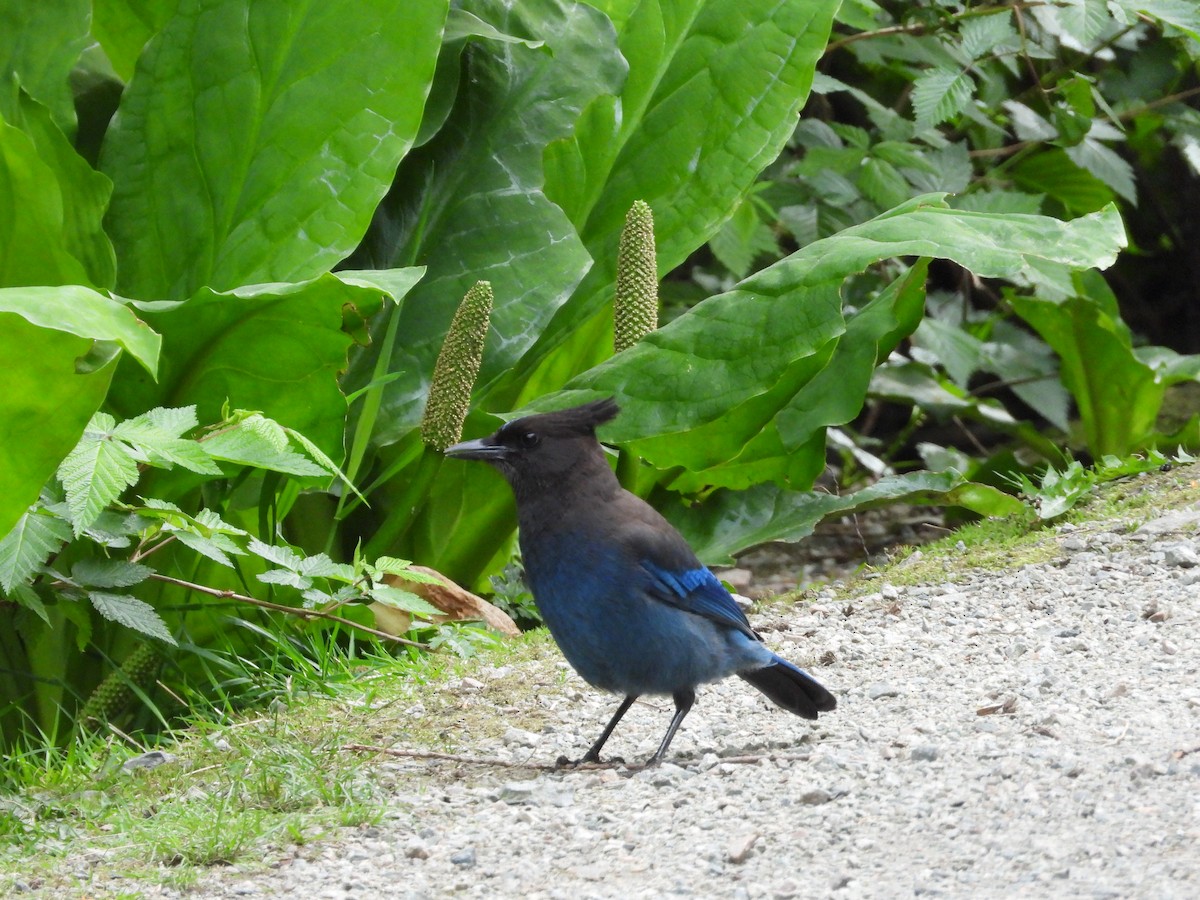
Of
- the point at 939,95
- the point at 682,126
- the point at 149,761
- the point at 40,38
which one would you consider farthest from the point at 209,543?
the point at 939,95

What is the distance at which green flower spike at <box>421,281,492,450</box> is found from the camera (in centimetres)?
388

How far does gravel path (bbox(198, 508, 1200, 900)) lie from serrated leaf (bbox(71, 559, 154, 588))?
2.48 ft

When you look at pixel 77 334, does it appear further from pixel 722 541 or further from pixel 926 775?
pixel 722 541

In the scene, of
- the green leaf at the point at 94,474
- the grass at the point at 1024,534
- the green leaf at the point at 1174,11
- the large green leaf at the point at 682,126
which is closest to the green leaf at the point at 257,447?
the green leaf at the point at 94,474

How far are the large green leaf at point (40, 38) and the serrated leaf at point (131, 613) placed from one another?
1.42 metres

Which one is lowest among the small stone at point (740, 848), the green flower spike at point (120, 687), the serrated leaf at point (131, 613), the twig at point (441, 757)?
the green flower spike at point (120, 687)

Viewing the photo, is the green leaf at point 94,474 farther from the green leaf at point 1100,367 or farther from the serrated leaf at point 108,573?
the green leaf at point 1100,367

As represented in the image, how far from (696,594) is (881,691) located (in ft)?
1.68

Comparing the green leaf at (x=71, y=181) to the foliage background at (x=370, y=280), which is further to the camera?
the green leaf at (x=71, y=181)

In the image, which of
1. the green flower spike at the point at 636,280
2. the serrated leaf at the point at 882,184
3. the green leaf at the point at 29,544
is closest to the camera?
the green leaf at the point at 29,544

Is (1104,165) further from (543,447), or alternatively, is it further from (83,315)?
(83,315)

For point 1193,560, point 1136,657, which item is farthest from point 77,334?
point 1193,560

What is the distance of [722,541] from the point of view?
15.3 ft

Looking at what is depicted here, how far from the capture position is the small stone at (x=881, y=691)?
3355 millimetres
